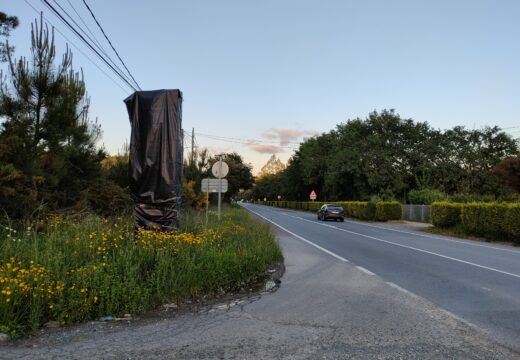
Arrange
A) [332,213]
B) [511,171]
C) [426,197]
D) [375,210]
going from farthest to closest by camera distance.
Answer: [511,171] → [375,210] → [426,197] → [332,213]

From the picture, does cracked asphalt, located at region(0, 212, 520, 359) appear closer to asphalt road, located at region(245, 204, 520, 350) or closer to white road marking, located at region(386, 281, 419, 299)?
white road marking, located at region(386, 281, 419, 299)

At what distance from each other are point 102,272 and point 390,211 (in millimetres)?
31419

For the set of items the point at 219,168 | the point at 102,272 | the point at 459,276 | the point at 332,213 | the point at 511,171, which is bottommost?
the point at 459,276

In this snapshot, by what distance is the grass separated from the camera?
4.95 metres

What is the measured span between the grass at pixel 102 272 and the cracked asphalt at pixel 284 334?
342 mm

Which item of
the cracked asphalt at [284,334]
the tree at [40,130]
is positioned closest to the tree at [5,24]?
the tree at [40,130]

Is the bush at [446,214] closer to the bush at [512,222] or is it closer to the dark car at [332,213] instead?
the bush at [512,222]

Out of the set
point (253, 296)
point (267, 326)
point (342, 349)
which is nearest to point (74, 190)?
point (253, 296)

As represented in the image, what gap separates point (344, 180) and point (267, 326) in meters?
50.0

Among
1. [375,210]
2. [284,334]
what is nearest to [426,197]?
[375,210]

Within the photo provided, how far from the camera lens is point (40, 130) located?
9250 mm

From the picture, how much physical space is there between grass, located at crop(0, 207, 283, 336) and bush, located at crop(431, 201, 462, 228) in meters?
17.7

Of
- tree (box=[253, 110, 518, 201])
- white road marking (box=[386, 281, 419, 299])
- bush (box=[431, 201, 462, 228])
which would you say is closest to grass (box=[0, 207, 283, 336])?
white road marking (box=[386, 281, 419, 299])

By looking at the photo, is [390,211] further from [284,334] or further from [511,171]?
[284,334]
